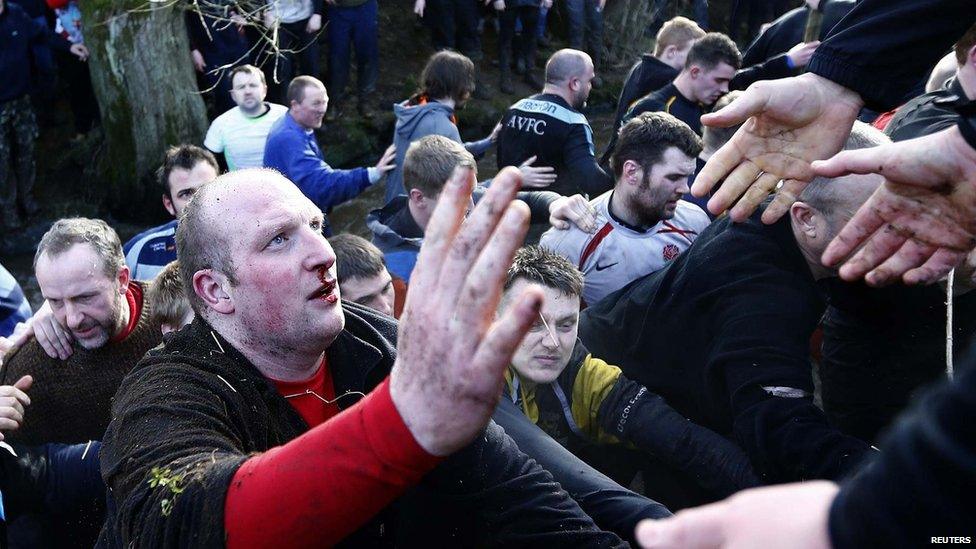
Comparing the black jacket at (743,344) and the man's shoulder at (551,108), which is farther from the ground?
the black jacket at (743,344)

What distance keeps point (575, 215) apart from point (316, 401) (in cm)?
216

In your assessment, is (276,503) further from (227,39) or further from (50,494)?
(227,39)

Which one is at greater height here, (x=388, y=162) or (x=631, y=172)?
(x=631, y=172)

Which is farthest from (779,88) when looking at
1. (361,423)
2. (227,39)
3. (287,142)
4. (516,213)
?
(227,39)

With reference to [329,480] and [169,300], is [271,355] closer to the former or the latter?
[329,480]

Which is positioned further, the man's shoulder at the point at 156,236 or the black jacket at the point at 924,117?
the man's shoulder at the point at 156,236

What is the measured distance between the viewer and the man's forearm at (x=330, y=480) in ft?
4.69

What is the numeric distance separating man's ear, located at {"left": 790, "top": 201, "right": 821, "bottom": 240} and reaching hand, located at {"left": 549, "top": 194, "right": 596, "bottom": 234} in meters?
1.46

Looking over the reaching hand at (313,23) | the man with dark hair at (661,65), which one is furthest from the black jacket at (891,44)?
the reaching hand at (313,23)

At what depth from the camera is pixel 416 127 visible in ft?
19.5

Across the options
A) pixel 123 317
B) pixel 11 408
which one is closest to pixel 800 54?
pixel 123 317

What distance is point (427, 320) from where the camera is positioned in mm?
1384

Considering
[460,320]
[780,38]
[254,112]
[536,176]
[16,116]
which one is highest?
[460,320]

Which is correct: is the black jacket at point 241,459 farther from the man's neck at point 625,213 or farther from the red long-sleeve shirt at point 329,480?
the man's neck at point 625,213
